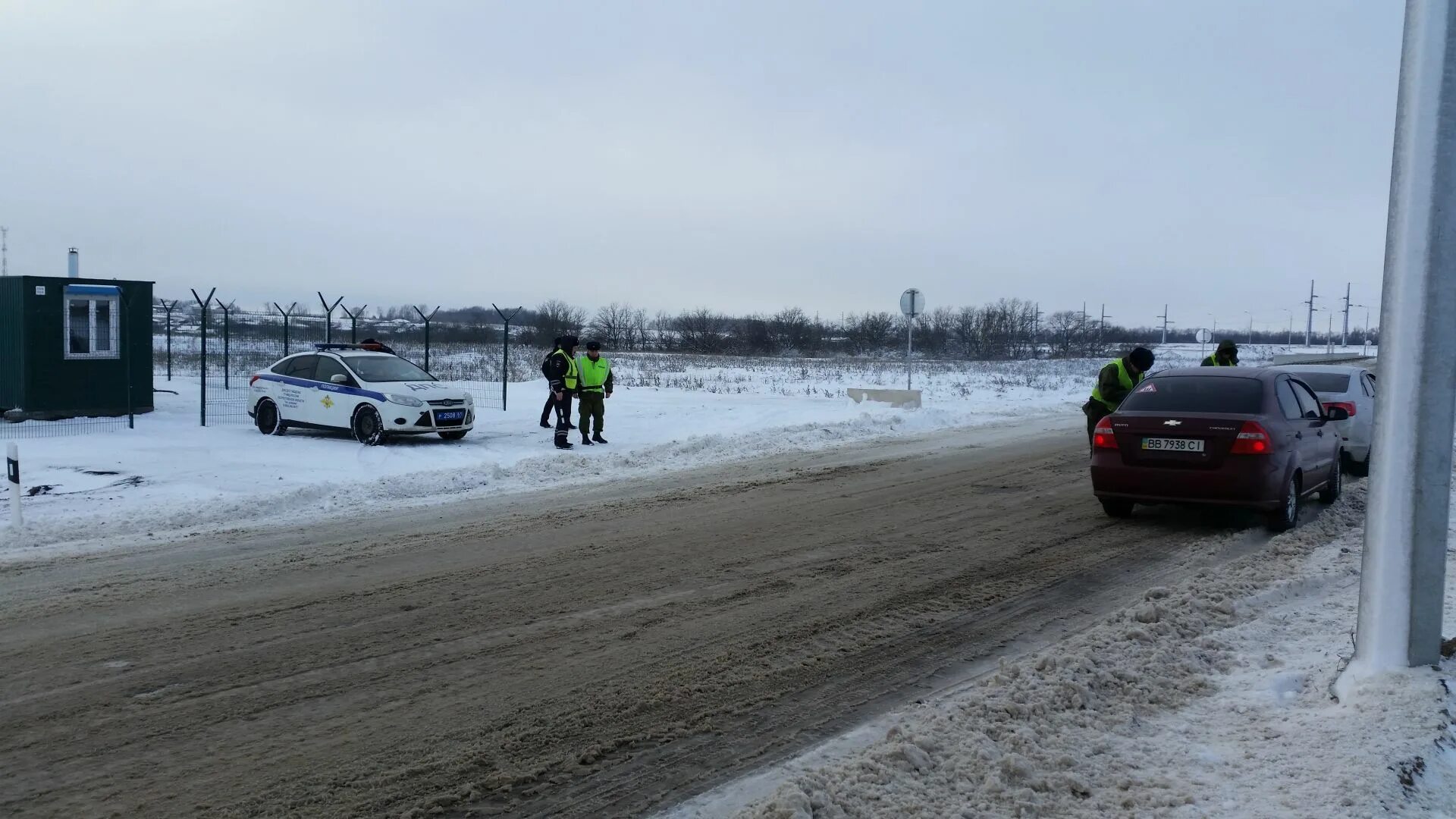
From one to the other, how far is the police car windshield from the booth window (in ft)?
17.8

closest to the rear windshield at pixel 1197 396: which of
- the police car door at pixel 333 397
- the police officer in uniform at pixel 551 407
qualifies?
the police officer in uniform at pixel 551 407

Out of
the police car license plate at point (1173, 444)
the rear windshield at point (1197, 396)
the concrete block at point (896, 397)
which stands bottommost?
the concrete block at point (896, 397)

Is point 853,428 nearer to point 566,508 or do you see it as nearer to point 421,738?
point 566,508

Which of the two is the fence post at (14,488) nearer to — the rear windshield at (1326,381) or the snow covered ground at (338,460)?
the snow covered ground at (338,460)

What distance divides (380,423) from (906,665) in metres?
12.6

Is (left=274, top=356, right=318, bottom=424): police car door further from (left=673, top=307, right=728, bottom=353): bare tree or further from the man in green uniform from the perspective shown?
(left=673, top=307, right=728, bottom=353): bare tree

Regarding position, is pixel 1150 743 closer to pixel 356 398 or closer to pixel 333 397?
pixel 356 398

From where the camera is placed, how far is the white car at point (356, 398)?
54.2 ft

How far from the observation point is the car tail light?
9375mm

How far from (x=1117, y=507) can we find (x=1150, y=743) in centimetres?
609

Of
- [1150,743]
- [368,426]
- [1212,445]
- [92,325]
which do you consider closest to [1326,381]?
[1212,445]

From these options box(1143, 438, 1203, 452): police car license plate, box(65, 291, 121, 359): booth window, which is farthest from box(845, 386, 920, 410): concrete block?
box(65, 291, 121, 359): booth window

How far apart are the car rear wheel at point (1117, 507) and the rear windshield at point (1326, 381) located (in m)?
5.40

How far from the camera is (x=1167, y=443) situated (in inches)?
382
